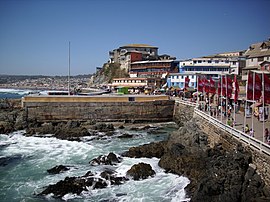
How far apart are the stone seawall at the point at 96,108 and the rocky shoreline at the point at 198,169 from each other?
6397mm

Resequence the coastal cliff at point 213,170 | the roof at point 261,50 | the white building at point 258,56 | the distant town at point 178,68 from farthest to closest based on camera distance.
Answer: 1. the distant town at point 178,68
2. the roof at point 261,50
3. the white building at point 258,56
4. the coastal cliff at point 213,170

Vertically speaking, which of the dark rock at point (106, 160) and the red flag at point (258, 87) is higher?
the red flag at point (258, 87)

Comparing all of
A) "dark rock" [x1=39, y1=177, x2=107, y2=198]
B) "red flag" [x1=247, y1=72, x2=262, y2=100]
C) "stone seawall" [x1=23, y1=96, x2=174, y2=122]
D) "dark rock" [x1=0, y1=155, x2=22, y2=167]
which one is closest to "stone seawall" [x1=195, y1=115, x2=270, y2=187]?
"red flag" [x1=247, y1=72, x2=262, y2=100]

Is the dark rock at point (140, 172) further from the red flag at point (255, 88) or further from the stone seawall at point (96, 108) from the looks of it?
the stone seawall at point (96, 108)

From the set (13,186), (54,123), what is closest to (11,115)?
(54,123)

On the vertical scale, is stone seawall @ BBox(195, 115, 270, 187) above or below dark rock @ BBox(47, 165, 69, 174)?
above

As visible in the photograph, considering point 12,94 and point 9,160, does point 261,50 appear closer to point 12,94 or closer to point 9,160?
point 9,160

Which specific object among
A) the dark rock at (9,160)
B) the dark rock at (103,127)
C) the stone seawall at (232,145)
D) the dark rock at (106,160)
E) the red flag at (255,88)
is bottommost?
the dark rock at (9,160)

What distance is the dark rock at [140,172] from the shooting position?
58.4 ft

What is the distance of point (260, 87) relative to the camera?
1570cm

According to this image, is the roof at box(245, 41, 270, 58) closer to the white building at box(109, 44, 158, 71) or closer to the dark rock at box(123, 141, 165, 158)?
the dark rock at box(123, 141, 165, 158)

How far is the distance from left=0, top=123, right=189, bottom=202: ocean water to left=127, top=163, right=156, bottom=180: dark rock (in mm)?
405

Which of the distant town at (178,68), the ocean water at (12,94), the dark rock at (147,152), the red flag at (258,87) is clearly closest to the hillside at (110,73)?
the distant town at (178,68)

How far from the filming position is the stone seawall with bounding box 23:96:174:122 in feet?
120
